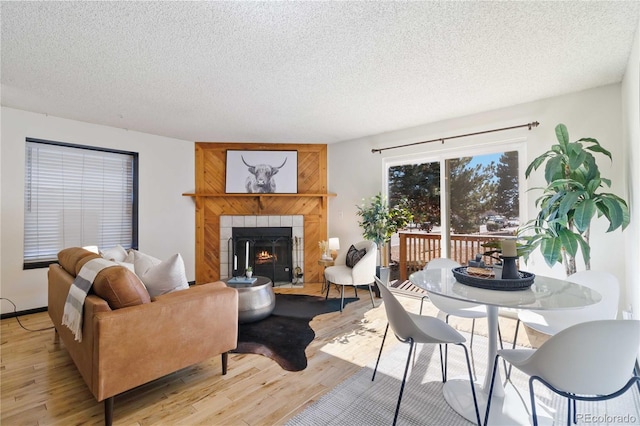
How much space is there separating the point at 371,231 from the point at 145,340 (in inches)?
117

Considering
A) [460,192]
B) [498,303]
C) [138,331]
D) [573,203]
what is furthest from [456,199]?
[138,331]

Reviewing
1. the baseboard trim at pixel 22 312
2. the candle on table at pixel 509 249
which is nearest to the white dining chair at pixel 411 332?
the candle on table at pixel 509 249

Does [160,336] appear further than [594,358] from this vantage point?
Yes

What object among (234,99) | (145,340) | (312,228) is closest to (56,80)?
(234,99)

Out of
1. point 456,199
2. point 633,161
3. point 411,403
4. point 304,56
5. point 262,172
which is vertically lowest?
point 411,403

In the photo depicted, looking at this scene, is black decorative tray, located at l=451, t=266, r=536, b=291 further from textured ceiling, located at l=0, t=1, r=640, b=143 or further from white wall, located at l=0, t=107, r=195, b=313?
white wall, located at l=0, t=107, r=195, b=313

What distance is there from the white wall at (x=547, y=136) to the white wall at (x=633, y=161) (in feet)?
0.36

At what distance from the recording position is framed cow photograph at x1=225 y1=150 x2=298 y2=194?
16.3 feet

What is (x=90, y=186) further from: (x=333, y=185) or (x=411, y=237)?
(x=411, y=237)

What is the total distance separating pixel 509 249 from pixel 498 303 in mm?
427

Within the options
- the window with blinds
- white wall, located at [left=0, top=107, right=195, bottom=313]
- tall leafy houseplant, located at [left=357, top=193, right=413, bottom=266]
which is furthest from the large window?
the window with blinds

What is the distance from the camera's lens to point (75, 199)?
392 centimetres

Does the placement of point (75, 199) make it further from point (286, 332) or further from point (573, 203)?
point (573, 203)

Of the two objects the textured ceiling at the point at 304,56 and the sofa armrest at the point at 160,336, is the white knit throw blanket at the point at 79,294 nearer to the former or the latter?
the sofa armrest at the point at 160,336
